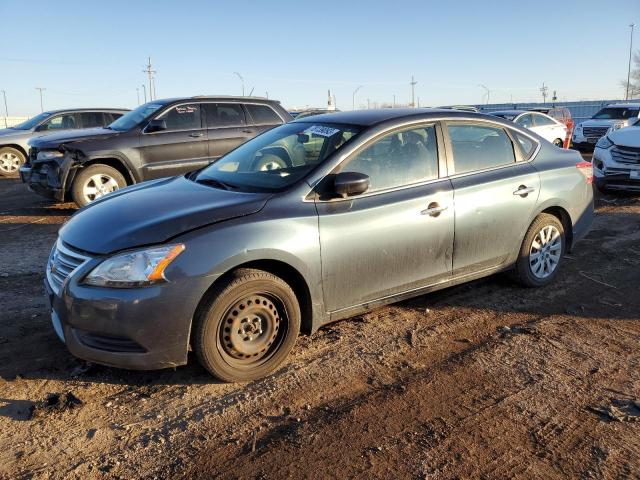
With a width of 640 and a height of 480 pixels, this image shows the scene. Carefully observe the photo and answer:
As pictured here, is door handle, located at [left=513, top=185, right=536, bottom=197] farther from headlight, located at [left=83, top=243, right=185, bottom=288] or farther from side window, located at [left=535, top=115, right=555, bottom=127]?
side window, located at [left=535, top=115, right=555, bottom=127]

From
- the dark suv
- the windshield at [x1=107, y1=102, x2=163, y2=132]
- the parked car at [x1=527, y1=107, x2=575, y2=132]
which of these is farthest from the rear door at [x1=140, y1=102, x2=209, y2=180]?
the parked car at [x1=527, y1=107, x2=575, y2=132]

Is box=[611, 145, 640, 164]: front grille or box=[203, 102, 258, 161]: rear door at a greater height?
box=[203, 102, 258, 161]: rear door

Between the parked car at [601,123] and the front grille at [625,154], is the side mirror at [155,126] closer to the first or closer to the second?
the front grille at [625,154]

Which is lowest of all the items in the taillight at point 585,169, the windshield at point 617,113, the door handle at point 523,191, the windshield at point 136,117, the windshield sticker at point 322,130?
the door handle at point 523,191

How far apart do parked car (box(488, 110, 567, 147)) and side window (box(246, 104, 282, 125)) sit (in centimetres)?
893

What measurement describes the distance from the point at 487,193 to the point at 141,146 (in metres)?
6.20

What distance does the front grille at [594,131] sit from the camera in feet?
62.1

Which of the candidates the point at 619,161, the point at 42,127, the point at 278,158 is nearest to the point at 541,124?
the point at 619,161

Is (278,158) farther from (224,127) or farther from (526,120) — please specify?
(526,120)

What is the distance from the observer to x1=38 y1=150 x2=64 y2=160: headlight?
8.38 metres

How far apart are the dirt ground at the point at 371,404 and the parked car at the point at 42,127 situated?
33.7 ft

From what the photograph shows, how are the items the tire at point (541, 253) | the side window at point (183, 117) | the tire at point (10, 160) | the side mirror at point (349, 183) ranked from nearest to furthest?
the side mirror at point (349, 183) < the tire at point (541, 253) < the side window at point (183, 117) < the tire at point (10, 160)

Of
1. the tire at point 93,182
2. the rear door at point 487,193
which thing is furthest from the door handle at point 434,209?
the tire at point 93,182

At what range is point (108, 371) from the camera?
3.65 metres
